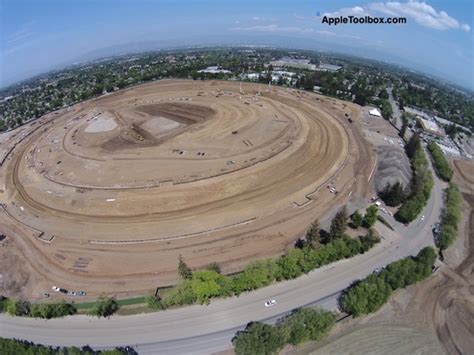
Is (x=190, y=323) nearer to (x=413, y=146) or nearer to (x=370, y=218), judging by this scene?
(x=370, y=218)

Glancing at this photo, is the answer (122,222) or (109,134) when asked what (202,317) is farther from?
(109,134)

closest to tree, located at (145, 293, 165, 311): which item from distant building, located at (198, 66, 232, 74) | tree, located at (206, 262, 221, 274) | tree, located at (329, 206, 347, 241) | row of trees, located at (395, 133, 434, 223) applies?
tree, located at (206, 262, 221, 274)

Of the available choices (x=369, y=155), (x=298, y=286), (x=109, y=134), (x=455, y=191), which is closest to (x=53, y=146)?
(x=109, y=134)

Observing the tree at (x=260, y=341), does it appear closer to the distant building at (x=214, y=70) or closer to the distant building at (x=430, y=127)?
the distant building at (x=430, y=127)

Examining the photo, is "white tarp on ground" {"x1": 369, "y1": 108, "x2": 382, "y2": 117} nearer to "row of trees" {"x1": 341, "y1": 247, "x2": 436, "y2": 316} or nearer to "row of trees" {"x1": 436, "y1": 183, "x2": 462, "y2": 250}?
"row of trees" {"x1": 436, "y1": 183, "x2": 462, "y2": 250}

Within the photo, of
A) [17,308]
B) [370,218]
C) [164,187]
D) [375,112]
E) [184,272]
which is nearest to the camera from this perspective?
[17,308]

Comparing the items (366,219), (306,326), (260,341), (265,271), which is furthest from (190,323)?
(366,219)
